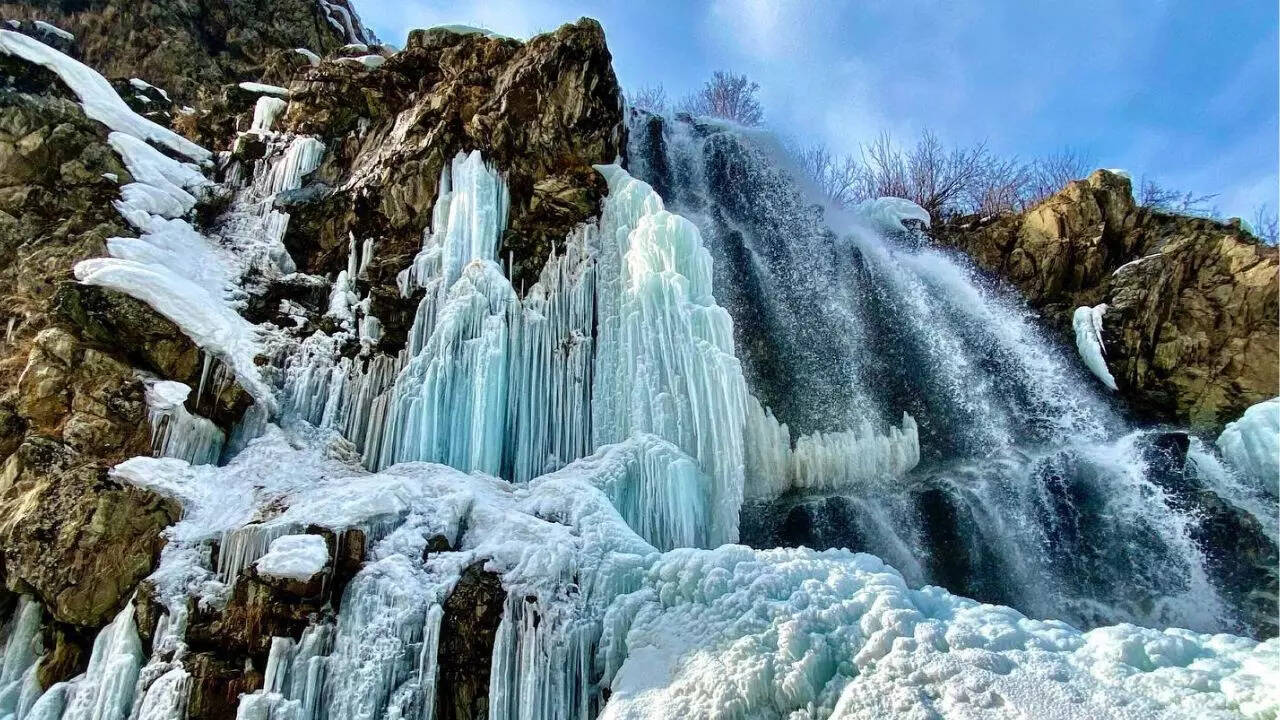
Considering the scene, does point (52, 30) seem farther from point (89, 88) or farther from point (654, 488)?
point (654, 488)

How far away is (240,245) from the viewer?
1041 cm

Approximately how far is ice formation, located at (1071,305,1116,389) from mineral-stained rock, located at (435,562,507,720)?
9675 mm

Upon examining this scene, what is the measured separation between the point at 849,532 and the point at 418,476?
206 inches

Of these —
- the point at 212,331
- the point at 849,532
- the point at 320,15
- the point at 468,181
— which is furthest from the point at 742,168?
the point at 320,15

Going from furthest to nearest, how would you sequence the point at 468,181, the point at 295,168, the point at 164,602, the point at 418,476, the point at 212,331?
the point at 295,168 < the point at 468,181 < the point at 212,331 < the point at 418,476 < the point at 164,602

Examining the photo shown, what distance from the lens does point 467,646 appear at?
536 cm

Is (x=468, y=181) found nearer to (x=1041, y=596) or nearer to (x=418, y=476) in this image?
(x=418, y=476)

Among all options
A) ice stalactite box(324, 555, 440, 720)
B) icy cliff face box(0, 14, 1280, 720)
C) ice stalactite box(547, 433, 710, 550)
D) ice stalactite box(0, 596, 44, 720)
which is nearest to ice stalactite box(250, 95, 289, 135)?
icy cliff face box(0, 14, 1280, 720)

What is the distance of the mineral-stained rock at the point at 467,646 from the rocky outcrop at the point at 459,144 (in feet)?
15.1

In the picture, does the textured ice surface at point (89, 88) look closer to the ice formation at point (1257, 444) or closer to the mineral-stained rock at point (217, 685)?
the mineral-stained rock at point (217, 685)

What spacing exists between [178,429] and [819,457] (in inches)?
292

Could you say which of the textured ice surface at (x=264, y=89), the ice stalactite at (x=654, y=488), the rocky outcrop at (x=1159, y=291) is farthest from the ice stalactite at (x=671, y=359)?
the textured ice surface at (x=264, y=89)

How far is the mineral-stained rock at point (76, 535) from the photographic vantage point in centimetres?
573

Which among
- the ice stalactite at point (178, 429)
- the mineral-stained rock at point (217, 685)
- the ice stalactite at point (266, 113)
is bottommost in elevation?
the mineral-stained rock at point (217, 685)
